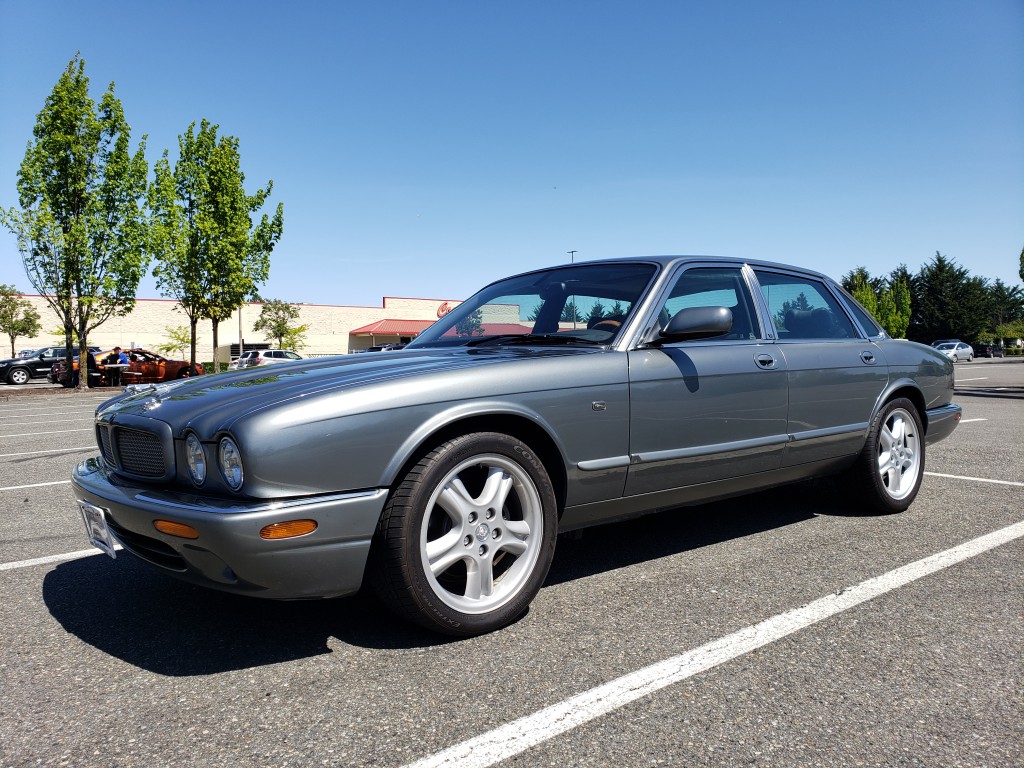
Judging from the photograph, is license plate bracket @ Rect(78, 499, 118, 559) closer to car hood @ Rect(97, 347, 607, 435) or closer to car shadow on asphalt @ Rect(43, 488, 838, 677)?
car shadow on asphalt @ Rect(43, 488, 838, 677)

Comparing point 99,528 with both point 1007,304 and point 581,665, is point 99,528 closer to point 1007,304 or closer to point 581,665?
point 581,665

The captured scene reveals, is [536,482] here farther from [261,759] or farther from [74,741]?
[74,741]

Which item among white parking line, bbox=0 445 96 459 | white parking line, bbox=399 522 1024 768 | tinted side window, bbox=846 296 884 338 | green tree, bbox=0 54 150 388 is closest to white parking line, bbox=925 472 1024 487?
tinted side window, bbox=846 296 884 338

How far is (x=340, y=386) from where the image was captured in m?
2.56

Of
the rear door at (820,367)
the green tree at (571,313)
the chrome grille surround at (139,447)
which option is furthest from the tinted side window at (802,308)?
the chrome grille surround at (139,447)

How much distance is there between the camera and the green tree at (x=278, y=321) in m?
48.4

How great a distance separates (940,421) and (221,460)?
4.57m

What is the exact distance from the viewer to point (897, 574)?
3357 millimetres

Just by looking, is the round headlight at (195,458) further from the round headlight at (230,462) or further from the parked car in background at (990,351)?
the parked car in background at (990,351)

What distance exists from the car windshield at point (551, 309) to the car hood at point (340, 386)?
0.30 m

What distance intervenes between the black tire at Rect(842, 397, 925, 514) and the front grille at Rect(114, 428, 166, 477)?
12.1 feet

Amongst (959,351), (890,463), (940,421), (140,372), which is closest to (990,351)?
(959,351)

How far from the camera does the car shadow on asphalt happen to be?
103 inches

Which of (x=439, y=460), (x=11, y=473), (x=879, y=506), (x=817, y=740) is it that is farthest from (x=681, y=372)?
(x=11, y=473)
